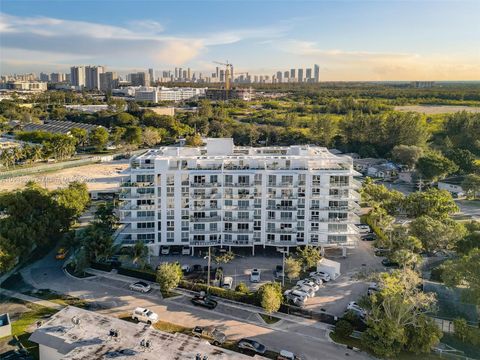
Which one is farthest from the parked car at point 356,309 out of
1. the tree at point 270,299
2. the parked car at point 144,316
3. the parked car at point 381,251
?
the parked car at point 144,316

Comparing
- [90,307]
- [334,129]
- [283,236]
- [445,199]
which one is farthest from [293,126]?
[90,307]

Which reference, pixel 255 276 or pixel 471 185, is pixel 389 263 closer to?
pixel 255 276

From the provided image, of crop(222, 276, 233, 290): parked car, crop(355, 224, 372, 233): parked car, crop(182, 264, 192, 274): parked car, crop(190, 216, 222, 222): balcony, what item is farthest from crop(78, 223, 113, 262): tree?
crop(355, 224, 372, 233): parked car

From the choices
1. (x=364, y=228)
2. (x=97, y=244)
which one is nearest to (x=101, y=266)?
(x=97, y=244)

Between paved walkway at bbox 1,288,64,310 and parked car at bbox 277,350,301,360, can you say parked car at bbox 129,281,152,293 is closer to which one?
paved walkway at bbox 1,288,64,310

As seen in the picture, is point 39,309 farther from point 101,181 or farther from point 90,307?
point 101,181

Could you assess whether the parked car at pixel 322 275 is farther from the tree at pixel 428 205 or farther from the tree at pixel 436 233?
the tree at pixel 428 205

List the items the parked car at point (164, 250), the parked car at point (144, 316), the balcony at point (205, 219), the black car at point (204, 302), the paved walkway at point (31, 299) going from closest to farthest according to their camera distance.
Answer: the parked car at point (144, 316) < the paved walkway at point (31, 299) < the black car at point (204, 302) < the balcony at point (205, 219) < the parked car at point (164, 250)
